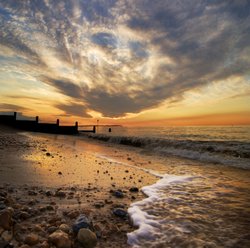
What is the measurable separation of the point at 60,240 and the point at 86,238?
1.03ft

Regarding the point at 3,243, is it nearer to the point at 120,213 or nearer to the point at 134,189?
the point at 120,213

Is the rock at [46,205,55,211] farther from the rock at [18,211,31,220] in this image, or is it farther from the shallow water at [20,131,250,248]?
the shallow water at [20,131,250,248]

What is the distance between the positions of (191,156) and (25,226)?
13.4 meters

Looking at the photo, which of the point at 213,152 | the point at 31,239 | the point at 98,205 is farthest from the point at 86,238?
the point at 213,152

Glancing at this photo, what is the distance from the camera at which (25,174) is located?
5844 millimetres

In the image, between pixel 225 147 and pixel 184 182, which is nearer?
pixel 184 182

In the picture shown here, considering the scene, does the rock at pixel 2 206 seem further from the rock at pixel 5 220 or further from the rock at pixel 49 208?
the rock at pixel 49 208

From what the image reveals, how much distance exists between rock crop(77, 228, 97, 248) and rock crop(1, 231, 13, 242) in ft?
2.60

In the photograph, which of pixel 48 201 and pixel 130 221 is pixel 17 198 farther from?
pixel 130 221

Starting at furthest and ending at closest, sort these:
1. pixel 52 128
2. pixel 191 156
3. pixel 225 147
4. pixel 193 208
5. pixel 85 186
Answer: pixel 52 128
pixel 225 147
pixel 191 156
pixel 85 186
pixel 193 208

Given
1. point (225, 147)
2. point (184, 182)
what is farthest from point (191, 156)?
point (184, 182)

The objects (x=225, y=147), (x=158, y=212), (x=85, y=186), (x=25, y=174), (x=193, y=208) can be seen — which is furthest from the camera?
(x=225, y=147)

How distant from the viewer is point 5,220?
2574 mm

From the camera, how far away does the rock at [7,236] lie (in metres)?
2.31
